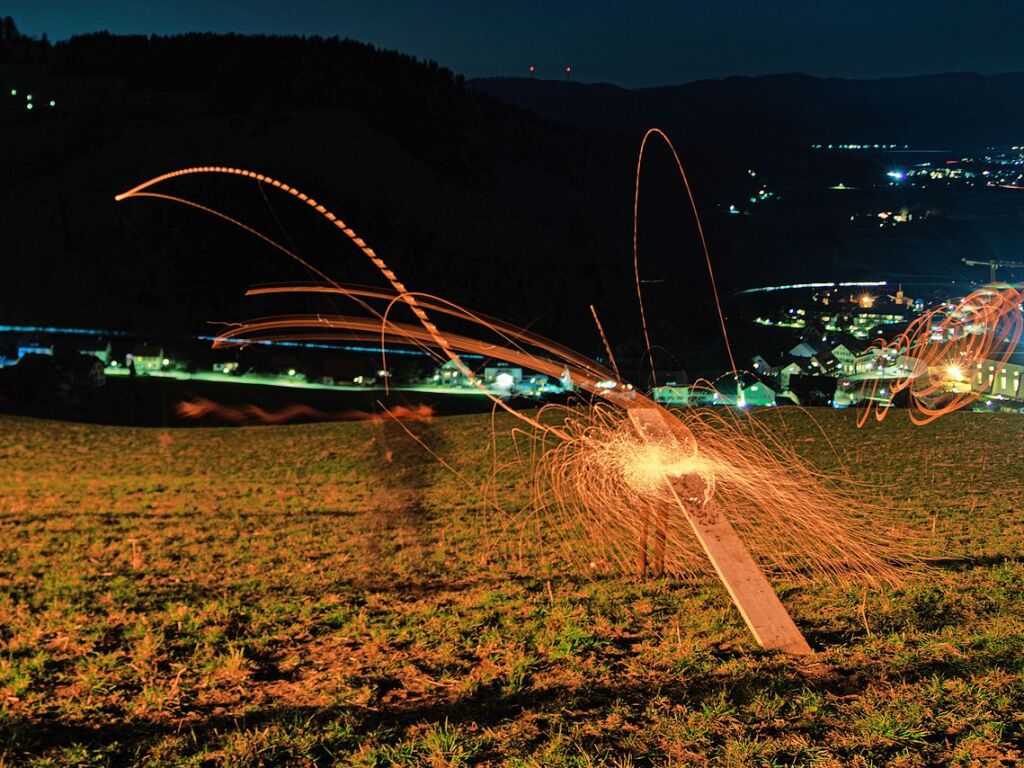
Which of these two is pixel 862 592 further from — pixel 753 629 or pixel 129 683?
pixel 129 683

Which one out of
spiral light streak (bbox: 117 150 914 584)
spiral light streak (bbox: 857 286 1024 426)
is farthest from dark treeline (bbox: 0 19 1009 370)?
spiral light streak (bbox: 117 150 914 584)

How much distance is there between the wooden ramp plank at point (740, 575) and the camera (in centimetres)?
528

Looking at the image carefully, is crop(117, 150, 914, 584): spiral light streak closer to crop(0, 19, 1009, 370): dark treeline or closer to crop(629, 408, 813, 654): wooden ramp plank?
crop(629, 408, 813, 654): wooden ramp plank

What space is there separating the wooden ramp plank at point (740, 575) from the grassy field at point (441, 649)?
0.15m

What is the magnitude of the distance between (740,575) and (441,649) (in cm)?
192

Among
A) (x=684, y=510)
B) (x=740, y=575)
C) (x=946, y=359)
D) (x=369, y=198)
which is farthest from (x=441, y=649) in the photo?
(x=369, y=198)

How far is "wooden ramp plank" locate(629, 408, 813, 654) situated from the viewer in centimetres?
528

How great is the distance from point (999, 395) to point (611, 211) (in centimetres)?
6679

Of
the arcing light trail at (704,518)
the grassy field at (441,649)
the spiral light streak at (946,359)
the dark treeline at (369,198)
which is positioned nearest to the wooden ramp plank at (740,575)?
the arcing light trail at (704,518)

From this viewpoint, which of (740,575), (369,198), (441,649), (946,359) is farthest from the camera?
(369,198)

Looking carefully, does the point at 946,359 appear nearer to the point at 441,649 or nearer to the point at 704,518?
the point at 704,518

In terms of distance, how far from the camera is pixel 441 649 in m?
5.20

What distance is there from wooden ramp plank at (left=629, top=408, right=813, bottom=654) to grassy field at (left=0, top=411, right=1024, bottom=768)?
0.48 ft

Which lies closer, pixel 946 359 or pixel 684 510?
pixel 684 510
